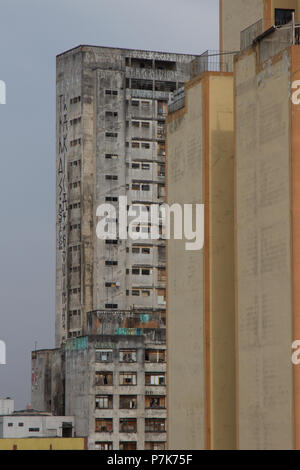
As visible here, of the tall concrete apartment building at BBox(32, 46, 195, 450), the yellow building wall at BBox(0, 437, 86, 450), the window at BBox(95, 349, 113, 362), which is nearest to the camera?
the yellow building wall at BBox(0, 437, 86, 450)

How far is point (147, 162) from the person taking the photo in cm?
15000

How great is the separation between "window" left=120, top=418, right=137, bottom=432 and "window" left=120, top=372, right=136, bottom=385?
4.23 m

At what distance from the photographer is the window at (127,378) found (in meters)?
135

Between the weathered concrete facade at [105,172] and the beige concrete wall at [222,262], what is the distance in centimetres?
7340

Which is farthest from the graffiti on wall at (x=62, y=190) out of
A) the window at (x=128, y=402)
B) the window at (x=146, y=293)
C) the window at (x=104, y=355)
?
the window at (x=128, y=402)

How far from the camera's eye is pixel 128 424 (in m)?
134

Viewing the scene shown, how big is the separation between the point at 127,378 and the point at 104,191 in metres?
25.2

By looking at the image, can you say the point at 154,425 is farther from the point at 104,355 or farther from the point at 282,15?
the point at 282,15

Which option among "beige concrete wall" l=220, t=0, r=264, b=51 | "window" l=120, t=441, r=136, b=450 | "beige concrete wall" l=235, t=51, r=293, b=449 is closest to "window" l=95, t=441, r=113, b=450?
"window" l=120, t=441, r=136, b=450

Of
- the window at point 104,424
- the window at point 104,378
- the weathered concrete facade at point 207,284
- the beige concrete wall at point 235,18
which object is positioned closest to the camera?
the weathered concrete facade at point 207,284

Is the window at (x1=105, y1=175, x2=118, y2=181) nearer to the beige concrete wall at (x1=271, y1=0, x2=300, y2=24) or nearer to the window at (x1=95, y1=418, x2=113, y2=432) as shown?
the window at (x1=95, y1=418, x2=113, y2=432)

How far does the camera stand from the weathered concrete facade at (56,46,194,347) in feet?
479

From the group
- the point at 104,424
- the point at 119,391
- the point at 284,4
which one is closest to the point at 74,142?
the point at 119,391

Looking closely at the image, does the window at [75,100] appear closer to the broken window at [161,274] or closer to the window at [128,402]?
the broken window at [161,274]
